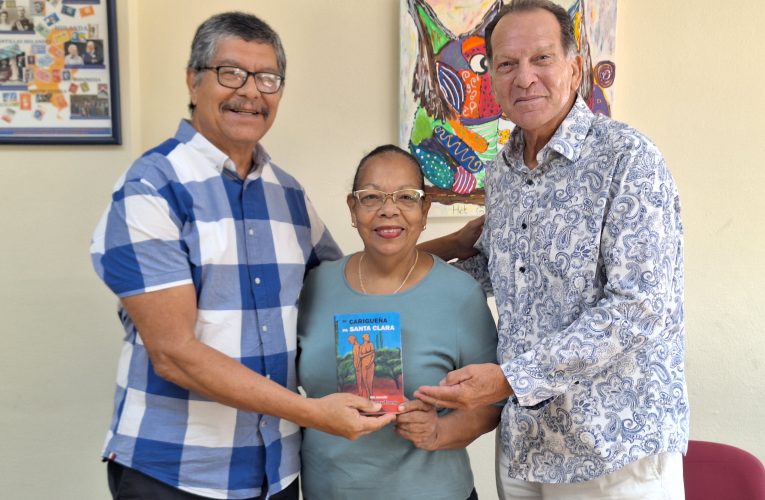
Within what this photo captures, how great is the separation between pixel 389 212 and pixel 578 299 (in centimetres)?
51

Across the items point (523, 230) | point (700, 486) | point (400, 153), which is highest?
point (400, 153)

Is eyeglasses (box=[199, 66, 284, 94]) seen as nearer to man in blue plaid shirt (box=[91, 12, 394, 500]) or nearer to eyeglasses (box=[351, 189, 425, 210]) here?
man in blue plaid shirt (box=[91, 12, 394, 500])

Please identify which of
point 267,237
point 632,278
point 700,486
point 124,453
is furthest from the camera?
point 700,486

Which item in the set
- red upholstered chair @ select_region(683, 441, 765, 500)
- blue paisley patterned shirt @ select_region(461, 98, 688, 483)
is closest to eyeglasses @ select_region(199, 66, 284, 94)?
blue paisley patterned shirt @ select_region(461, 98, 688, 483)

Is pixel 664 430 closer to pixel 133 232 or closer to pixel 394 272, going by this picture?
pixel 394 272

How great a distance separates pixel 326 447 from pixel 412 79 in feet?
4.82

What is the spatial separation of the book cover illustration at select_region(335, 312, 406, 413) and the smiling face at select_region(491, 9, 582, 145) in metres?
0.58

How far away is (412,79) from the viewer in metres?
2.50

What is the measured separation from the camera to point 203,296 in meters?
1.50

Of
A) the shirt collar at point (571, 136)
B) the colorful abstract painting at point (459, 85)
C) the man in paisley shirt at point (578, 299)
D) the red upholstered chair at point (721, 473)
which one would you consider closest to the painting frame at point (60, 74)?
the colorful abstract painting at point (459, 85)

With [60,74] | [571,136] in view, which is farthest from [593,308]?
[60,74]

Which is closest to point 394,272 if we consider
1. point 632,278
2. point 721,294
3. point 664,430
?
point 632,278

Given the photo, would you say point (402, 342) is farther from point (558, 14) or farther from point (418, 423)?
point (558, 14)

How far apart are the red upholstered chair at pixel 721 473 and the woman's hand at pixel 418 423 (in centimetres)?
86
